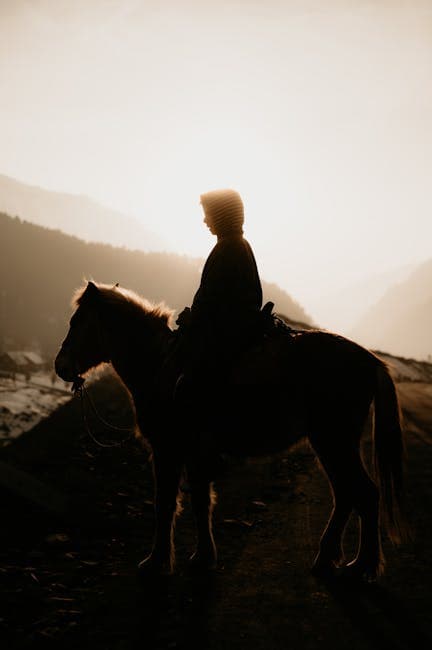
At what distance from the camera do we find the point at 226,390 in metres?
4.45

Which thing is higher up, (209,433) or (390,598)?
(209,433)

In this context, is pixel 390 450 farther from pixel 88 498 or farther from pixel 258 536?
pixel 88 498

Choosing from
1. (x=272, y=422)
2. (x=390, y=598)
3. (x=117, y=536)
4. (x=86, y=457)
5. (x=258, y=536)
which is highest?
(x=272, y=422)

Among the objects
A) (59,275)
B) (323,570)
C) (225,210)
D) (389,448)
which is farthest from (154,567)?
(59,275)

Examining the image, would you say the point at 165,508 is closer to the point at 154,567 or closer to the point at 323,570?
the point at 154,567

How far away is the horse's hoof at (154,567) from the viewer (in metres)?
4.44

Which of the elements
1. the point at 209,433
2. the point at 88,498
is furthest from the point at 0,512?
the point at 209,433

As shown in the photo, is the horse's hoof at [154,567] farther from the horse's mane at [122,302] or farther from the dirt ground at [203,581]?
the horse's mane at [122,302]

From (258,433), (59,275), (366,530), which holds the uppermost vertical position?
(258,433)

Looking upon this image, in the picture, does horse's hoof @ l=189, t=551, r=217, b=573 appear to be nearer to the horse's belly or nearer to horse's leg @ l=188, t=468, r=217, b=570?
horse's leg @ l=188, t=468, r=217, b=570

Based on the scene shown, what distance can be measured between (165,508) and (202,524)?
0.43m

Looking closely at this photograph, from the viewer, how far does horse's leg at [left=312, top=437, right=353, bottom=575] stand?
429 cm

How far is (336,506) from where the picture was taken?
4414 millimetres

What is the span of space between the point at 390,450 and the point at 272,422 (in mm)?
1228
